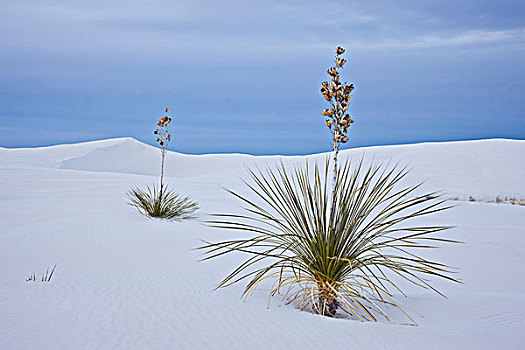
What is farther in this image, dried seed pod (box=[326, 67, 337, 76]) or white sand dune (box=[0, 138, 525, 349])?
dried seed pod (box=[326, 67, 337, 76])

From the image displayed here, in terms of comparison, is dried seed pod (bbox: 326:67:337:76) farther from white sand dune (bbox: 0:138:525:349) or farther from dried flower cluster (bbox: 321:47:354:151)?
white sand dune (bbox: 0:138:525:349)

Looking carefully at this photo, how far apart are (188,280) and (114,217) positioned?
14.6 feet

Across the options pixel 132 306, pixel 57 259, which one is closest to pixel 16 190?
pixel 57 259

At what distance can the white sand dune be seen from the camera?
2.46 metres

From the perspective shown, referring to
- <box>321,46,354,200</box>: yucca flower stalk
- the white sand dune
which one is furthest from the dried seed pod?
the white sand dune

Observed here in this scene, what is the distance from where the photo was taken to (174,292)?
339cm

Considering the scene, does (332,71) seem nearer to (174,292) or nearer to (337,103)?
(337,103)

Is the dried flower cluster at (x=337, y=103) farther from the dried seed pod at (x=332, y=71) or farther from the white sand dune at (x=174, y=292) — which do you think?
the white sand dune at (x=174, y=292)

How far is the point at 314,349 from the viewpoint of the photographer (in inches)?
91.5

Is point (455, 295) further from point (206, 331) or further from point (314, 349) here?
point (206, 331)

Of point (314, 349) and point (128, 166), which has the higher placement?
point (128, 166)

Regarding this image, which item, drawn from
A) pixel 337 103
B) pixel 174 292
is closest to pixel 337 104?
pixel 337 103

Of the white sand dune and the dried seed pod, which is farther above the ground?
the dried seed pod

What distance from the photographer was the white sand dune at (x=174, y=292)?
246cm
